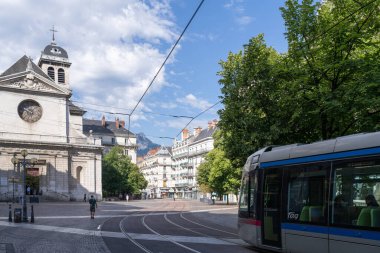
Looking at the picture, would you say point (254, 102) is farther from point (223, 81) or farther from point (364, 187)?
point (364, 187)

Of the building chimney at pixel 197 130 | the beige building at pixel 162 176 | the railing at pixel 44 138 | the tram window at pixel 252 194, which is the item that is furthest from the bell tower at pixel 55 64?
the tram window at pixel 252 194

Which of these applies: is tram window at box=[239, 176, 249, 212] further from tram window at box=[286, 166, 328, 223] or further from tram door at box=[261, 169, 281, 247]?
tram window at box=[286, 166, 328, 223]

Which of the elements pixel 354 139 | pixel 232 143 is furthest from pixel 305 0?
pixel 354 139

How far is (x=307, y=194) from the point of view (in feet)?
34.9

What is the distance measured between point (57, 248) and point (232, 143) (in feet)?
33.8

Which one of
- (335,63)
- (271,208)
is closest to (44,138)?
(335,63)

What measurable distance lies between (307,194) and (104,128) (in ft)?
346

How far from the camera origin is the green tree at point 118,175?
77188 millimetres

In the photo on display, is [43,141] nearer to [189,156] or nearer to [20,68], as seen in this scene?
[20,68]

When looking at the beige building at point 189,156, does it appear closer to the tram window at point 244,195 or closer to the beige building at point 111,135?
the beige building at point 111,135

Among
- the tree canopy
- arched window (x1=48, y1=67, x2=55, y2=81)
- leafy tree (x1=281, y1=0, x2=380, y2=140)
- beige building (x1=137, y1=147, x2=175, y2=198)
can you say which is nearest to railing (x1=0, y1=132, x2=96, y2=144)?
arched window (x1=48, y1=67, x2=55, y2=81)

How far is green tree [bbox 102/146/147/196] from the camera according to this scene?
7719 centimetres

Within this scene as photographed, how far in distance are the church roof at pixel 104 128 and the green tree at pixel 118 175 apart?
96.4ft

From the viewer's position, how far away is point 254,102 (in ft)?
62.8
